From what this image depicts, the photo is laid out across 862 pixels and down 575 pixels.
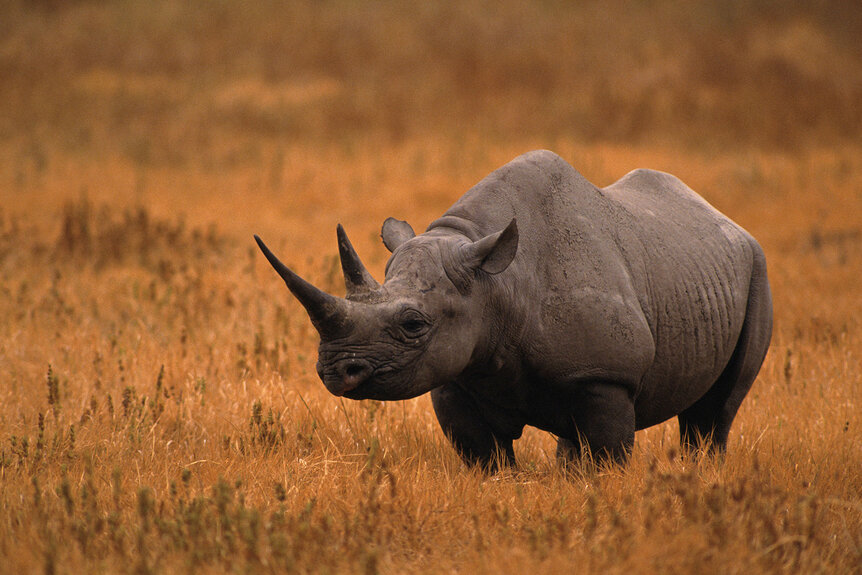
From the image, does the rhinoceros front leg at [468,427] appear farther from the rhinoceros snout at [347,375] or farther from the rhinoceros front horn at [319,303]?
the rhinoceros front horn at [319,303]

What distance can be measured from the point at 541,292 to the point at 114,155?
14.0 meters

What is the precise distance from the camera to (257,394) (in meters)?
5.68

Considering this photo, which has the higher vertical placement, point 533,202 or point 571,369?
point 533,202

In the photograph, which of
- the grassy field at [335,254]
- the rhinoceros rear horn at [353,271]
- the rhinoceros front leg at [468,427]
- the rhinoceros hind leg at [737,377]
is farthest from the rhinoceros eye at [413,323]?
the rhinoceros hind leg at [737,377]

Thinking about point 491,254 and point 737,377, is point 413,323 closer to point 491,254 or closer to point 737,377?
point 491,254

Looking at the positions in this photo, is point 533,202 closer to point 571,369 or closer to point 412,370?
point 571,369

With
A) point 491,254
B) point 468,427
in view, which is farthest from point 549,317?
point 468,427

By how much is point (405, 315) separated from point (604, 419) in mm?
1122

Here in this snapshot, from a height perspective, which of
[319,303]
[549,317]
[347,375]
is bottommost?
[347,375]

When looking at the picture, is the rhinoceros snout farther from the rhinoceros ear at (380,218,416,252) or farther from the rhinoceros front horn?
the rhinoceros ear at (380,218,416,252)

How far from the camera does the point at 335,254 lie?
9.73 metres

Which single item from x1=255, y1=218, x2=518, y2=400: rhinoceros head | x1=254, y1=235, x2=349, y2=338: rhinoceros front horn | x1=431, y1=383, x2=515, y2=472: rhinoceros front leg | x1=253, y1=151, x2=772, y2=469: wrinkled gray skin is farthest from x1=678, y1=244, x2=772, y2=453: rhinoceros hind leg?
x1=254, y1=235, x2=349, y2=338: rhinoceros front horn

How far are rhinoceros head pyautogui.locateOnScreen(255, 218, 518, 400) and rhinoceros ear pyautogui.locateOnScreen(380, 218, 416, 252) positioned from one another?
337mm

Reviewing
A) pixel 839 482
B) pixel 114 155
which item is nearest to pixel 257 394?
pixel 839 482
